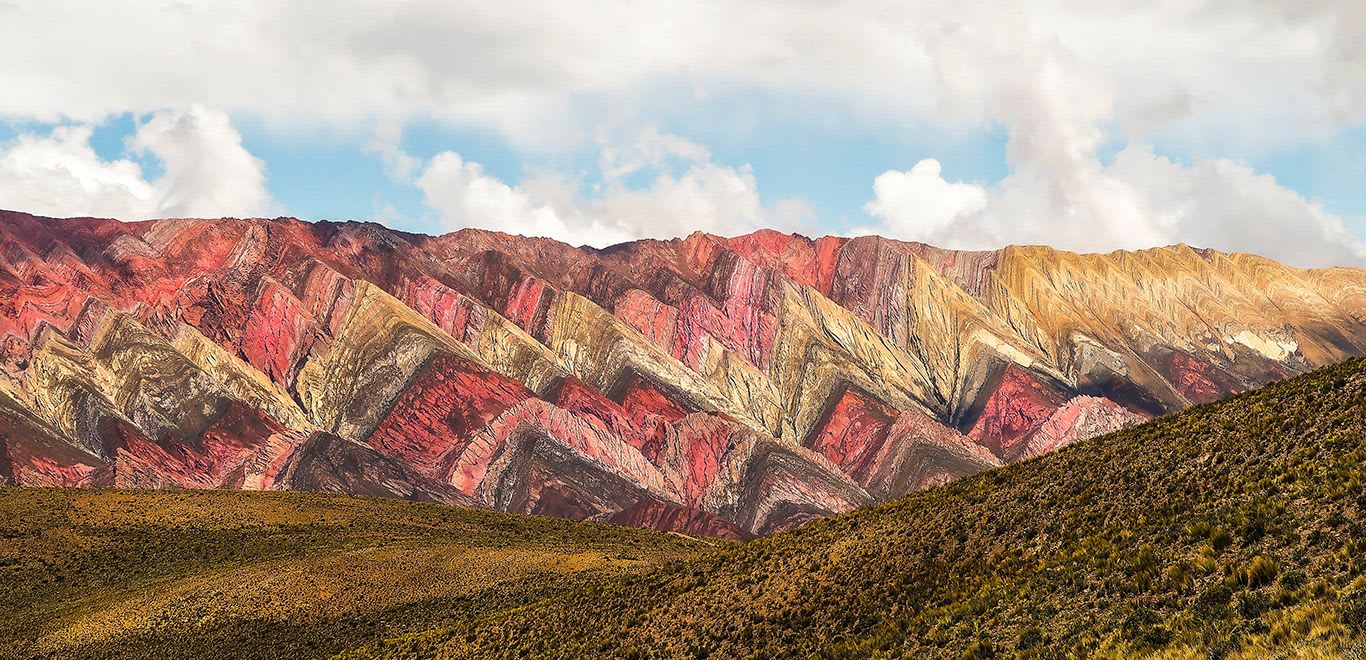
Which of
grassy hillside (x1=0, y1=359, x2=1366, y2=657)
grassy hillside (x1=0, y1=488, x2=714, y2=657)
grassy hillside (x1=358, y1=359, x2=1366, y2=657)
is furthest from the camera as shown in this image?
grassy hillside (x1=0, y1=488, x2=714, y2=657)

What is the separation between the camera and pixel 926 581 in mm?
36531

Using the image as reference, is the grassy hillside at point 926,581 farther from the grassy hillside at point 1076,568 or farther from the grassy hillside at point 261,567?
the grassy hillside at point 261,567

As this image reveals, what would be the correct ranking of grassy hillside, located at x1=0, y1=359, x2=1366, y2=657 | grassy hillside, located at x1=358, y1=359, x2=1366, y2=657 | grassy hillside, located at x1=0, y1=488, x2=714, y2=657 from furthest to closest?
grassy hillside, located at x1=0, y1=488, x2=714, y2=657 < grassy hillside, located at x1=0, y1=359, x2=1366, y2=657 < grassy hillside, located at x1=358, y1=359, x2=1366, y2=657

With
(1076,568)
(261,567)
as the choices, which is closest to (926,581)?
(1076,568)

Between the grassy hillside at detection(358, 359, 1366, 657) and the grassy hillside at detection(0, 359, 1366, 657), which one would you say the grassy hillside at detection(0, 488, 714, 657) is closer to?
the grassy hillside at detection(0, 359, 1366, 657)

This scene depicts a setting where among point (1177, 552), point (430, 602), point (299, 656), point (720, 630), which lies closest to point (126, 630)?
point (299, 656)

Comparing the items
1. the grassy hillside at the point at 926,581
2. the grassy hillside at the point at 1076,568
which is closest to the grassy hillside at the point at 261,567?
the grassy hillside at the point at 926,581

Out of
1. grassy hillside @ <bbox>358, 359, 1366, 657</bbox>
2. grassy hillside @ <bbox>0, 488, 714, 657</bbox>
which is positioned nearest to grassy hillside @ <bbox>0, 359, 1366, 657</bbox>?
grassy hillside @ <bbox>358, 359, 1366, 657</bbox>

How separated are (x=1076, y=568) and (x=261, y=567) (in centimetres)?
7161

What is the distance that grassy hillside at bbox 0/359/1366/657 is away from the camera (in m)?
25.3

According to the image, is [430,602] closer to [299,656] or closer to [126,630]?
[299,656]

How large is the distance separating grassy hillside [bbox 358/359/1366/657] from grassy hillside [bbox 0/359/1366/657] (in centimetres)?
11

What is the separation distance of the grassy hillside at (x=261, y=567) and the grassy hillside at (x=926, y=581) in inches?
12.6

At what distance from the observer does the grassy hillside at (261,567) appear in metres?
68.4
